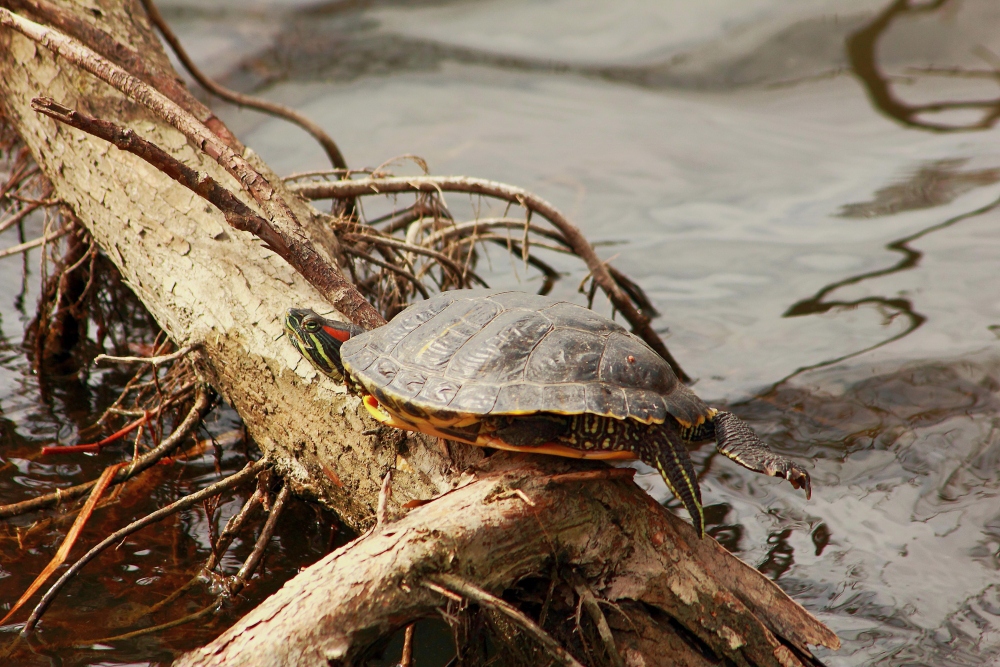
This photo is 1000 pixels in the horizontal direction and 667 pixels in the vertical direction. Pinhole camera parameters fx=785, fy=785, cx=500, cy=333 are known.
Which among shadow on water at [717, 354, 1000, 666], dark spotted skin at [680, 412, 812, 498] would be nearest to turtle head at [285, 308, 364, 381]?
dark spotted skin at [680, 412, 812, 498]

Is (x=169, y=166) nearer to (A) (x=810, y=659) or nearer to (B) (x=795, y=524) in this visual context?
(A) (x=810, y=659)

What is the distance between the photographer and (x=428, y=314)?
289cm

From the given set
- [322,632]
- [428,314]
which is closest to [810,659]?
[322,632]

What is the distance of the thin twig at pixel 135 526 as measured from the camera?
9.34ft

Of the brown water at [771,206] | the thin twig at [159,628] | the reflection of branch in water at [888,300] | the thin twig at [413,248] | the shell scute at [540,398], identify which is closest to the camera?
the shell scute at [540,398]

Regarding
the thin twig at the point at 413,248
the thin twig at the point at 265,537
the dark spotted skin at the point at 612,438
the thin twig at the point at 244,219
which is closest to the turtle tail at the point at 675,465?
the dark spotted skin at the point at 612,438

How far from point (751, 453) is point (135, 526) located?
2.23 meters

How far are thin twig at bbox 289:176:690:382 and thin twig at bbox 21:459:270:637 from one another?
1659 mm

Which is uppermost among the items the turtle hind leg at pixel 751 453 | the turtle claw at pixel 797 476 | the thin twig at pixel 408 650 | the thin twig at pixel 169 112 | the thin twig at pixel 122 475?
the thin twig at pixel 169 112

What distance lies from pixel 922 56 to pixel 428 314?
9286 millimetres

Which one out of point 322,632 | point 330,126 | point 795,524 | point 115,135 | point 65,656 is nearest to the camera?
point 322,632

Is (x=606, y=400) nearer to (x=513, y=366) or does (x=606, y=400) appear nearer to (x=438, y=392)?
(x=513, y=366)

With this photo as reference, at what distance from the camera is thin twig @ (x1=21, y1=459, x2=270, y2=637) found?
2846 millimetres

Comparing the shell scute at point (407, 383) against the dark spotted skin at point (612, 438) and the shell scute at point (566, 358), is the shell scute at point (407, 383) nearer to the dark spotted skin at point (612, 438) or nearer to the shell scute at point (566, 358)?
the dark spotted skin at point (612, 438)
